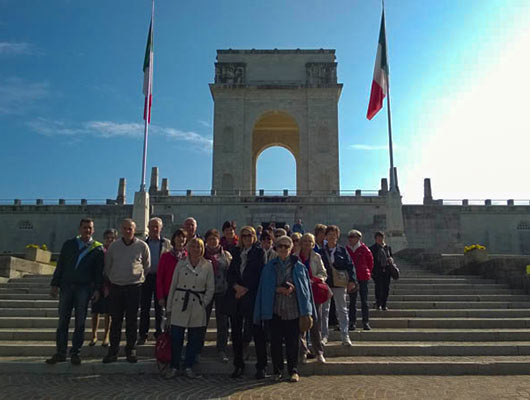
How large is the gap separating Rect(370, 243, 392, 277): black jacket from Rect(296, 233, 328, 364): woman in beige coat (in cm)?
291

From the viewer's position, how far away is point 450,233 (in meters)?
29.7

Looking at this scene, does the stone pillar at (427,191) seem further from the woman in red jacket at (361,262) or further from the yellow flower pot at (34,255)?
the yellow flower pot at (34,255)

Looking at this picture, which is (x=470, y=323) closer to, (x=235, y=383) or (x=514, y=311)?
(x=514, y=311)

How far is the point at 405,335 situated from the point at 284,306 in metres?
3.18

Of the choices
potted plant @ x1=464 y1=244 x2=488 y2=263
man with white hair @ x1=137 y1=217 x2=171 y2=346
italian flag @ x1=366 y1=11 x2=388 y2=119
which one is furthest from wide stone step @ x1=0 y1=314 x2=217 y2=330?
italian flag @ x1=366 y1=11 x2=388 y2=119

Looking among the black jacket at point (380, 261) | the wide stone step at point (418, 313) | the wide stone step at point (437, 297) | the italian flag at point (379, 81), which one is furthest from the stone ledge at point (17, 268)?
the italian flag at point (379, 81)

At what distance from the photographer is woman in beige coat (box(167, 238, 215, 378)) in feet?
21.2

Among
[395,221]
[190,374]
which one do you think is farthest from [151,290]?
[395,221]

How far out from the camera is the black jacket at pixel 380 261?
9656 millimetres

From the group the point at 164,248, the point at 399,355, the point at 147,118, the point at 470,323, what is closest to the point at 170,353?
the point at 164,248

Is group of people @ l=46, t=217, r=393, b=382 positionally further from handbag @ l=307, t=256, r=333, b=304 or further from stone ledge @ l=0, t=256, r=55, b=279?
stone ledge @ l=0, t=256, r=55, b=279

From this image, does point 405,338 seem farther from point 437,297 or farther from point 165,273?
point 165,273

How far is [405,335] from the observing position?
8.26m

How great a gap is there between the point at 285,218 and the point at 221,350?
21548 mm
